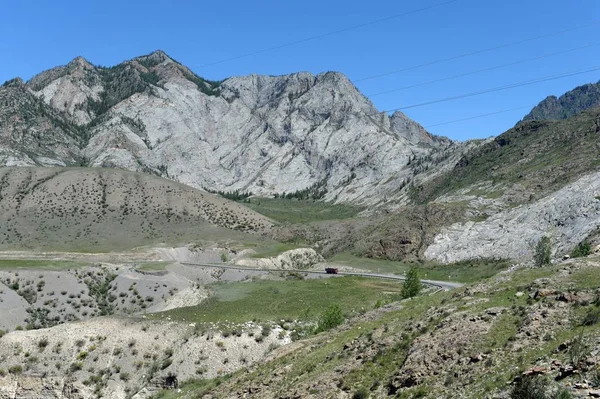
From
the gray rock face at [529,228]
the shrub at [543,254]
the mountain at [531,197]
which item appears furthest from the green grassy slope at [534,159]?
the shrub at [543,254]

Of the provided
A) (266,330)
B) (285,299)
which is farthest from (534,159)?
(266,330)

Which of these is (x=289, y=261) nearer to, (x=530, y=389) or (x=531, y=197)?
(x=531, y=197)

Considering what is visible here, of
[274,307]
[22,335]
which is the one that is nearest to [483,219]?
[274,307]

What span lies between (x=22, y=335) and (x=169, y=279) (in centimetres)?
2729

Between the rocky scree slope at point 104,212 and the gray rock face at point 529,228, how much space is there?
5015cm

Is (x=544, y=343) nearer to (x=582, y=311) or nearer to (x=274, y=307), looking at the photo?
(x=582, y=311)

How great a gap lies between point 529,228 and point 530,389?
88600mm

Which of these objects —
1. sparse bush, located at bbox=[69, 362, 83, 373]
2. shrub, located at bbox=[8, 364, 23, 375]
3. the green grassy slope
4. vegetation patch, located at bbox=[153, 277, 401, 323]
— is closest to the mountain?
the green grassy slope

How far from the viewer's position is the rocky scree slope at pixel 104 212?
368ft

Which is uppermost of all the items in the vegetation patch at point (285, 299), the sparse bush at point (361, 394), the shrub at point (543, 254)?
the shrub at point (543, 254)

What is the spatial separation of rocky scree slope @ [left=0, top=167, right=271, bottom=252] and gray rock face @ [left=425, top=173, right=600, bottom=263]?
50153 mm

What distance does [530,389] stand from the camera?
48.7 feet

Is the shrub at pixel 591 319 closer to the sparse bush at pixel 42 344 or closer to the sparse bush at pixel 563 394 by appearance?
the sparse bush at pixel 563 394

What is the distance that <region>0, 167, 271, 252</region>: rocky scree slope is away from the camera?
112312 millimetres
